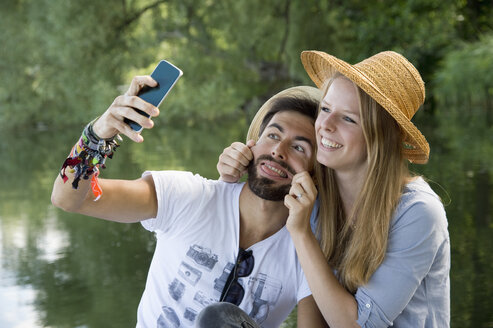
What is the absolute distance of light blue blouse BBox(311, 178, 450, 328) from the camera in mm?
1578

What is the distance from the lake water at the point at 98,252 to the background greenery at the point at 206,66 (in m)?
0.05

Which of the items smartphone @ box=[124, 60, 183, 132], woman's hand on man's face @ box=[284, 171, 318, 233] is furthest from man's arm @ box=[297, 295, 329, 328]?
smartphone @ box=[124, 60, 183, 132]

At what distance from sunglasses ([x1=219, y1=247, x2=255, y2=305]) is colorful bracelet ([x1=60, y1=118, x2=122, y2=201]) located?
0.48 metres

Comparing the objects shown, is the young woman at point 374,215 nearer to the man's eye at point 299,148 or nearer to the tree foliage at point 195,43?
the man's eye at point 299,148

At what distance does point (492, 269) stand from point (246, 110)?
10950 mm

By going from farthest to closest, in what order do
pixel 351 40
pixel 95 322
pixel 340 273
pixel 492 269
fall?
pixel 351 40 → pixel 492 269 → pixel 95 322 → pixel 340 273

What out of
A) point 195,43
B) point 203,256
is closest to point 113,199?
point 203,256

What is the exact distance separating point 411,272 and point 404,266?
0.02 m

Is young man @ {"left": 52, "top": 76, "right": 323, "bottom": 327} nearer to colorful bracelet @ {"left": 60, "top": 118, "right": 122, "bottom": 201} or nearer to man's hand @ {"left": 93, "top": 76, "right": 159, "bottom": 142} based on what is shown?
colorful bracelet @ {"left": 60, "top": 118, "right": 122, "bottom": 201}

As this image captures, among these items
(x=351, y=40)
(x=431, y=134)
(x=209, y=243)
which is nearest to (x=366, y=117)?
(x=209, y=243)

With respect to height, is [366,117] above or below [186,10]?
below

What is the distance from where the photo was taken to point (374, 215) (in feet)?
5.41

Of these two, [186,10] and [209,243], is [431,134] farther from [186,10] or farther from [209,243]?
[209,243]

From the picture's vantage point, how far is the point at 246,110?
46.7 ft
